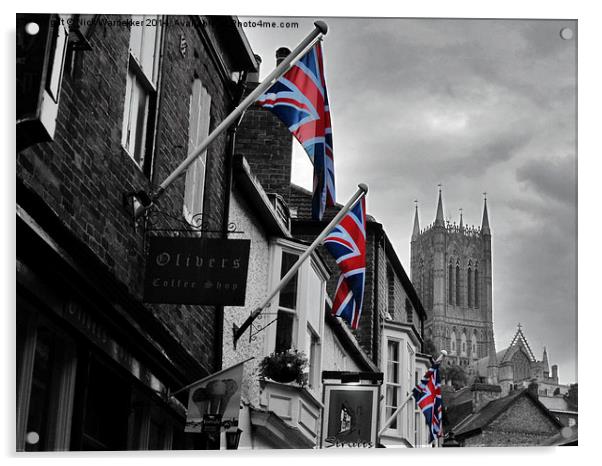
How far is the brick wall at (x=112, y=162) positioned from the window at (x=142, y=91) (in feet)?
0.27

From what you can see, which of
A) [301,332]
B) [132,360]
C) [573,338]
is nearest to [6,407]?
[132,360]

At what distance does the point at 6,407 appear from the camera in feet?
18.5

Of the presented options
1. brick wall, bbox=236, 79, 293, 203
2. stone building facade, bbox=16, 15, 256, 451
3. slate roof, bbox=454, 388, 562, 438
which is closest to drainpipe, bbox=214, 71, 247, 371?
stone building facade, bbox=16, 15, 256, 451

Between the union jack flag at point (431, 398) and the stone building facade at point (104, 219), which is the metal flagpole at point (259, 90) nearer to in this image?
the stone building facade at point (104, 219)

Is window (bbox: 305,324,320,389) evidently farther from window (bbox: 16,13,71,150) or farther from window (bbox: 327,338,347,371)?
window (bbox: 16,13,71,150)

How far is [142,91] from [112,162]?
0.88 metres

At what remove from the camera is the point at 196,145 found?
801cm

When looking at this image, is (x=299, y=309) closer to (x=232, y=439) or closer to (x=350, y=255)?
(x=350, y=255)

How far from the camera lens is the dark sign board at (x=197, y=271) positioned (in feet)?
20.9

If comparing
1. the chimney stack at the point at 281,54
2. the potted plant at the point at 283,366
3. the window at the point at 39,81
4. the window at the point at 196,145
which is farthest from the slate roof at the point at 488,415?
the window at the point at 39,81

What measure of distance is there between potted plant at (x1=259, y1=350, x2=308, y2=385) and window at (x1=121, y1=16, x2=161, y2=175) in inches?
111

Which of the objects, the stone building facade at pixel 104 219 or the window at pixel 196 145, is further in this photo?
the window at pixel 196 145
